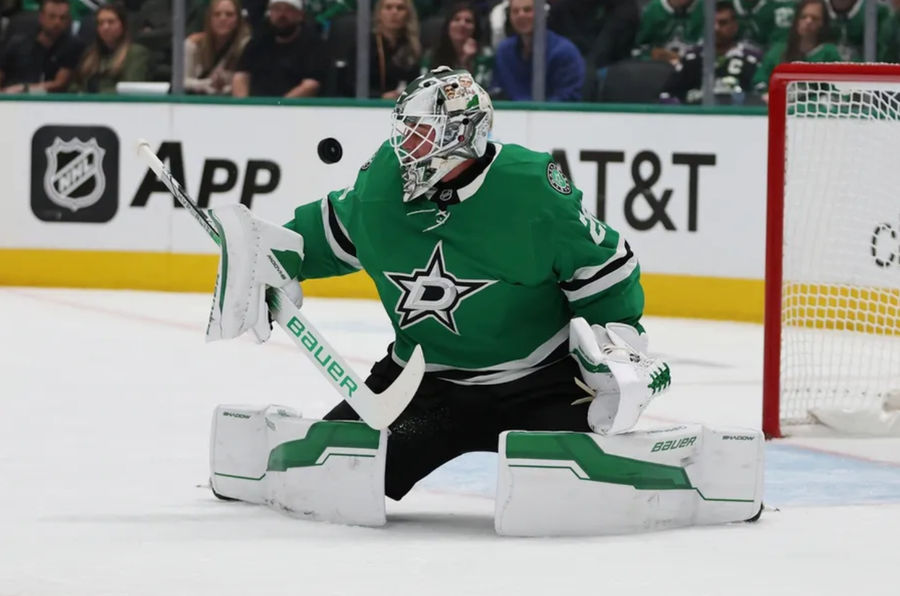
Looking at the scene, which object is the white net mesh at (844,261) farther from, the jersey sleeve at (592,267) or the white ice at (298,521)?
the jersey sleeve at (592,267)

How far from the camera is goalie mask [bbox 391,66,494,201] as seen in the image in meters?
3.34

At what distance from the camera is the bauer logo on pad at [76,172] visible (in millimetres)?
8070

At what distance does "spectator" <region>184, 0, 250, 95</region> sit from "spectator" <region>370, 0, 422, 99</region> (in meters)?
0.57

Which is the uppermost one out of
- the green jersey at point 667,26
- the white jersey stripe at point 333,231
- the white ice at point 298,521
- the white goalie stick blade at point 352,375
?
the green jersey at point 667,26

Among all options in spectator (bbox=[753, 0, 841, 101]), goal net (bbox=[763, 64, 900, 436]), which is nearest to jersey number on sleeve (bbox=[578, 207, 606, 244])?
goal net (bbox=[763, 64, 900, 436])

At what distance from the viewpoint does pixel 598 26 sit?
7.48 m

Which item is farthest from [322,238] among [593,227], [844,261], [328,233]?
[844,261]

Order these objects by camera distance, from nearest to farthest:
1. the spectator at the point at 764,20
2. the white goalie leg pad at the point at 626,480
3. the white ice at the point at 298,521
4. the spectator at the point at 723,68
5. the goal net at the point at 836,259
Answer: the white ice at the point at 298,521, the white goalie leg pad at the point at 626,480, the goal net at the point at 836,259, the spectator at the point at 764,20, the spectator at the point at 723,68

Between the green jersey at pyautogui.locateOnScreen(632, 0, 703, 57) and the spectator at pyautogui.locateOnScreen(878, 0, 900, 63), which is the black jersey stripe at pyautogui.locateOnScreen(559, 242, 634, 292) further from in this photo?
the green jersey at pyautogui.locateOnScreen(632, 0, 703, 57)

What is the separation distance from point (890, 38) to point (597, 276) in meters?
3.95

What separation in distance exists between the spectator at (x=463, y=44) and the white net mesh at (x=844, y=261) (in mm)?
2059

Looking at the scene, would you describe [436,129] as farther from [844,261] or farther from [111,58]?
[111,58]

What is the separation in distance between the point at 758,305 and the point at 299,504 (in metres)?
4.08

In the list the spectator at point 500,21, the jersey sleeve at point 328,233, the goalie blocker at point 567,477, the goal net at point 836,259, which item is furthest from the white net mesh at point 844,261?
the spectator at point 500,21
